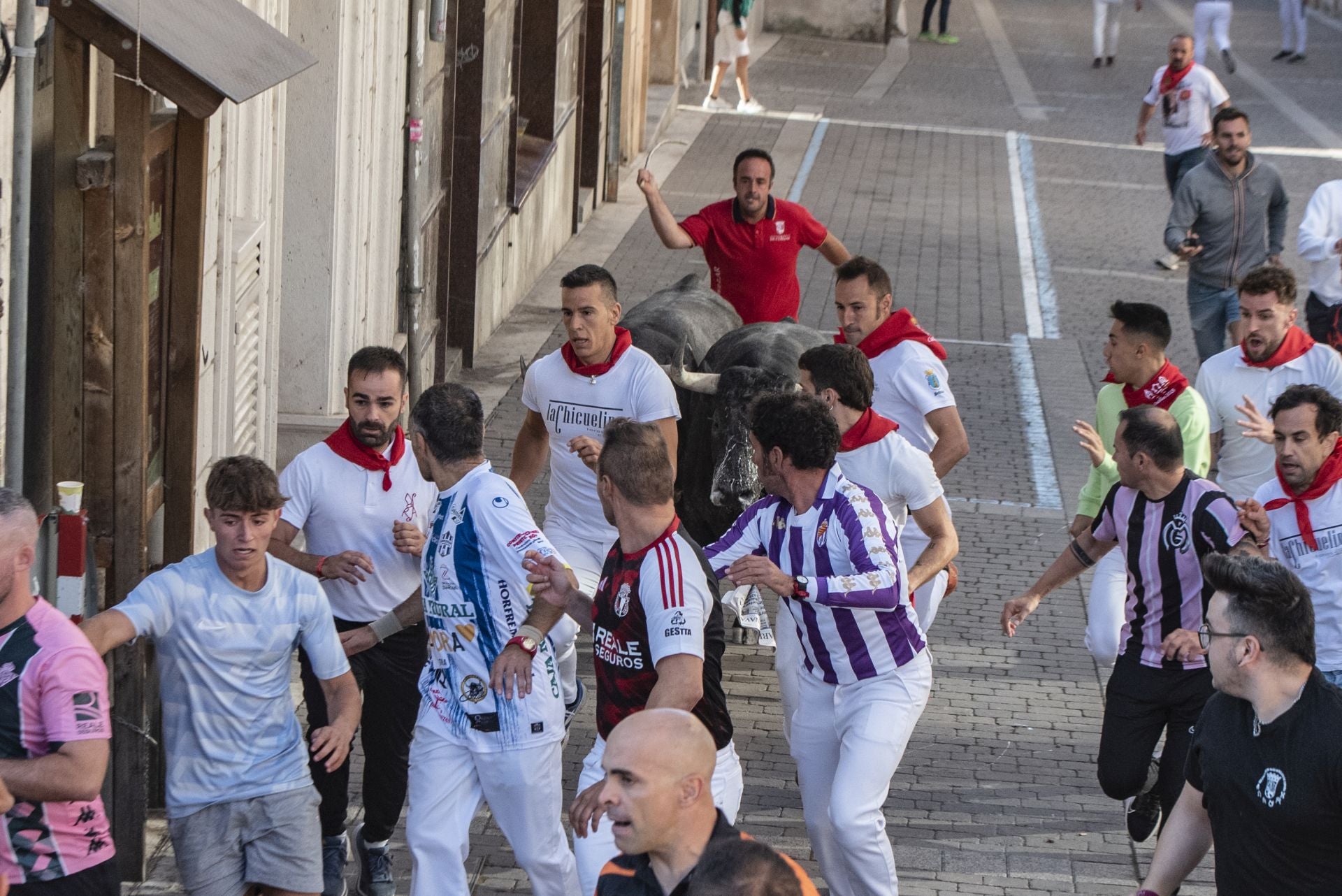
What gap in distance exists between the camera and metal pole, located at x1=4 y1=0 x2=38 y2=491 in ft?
16.7

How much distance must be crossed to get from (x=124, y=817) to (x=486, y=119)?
29.3 feet

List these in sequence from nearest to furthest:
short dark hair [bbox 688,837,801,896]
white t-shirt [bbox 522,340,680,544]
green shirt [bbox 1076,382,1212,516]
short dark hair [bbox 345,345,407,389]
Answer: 1. short dark hair [bbox 688,837,801,896]
2. short dark hair [bbox 345,345,407,389]
3. green shirt [bbox 1076,382,1212,516]
4. white t-shirt [bbox 522,340,680,544]

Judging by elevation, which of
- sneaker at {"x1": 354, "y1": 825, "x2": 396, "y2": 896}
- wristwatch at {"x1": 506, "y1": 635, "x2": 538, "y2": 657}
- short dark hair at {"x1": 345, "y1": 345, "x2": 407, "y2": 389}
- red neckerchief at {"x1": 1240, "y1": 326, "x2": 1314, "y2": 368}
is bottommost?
sneaker at {"x1": 354, "y1": 825, "x2": 396, "y2": 896}

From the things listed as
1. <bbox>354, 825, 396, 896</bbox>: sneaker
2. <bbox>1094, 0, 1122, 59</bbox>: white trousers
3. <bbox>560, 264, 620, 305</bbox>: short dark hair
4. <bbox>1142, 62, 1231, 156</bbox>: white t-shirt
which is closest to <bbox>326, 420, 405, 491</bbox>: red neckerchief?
<bbox>354, 825, 396, 896</bbox>: sneaker

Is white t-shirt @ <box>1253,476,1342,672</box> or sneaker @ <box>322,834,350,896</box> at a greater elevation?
white t-shirt @ <box>1253,476,1342,672</box>

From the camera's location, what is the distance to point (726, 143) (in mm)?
24812

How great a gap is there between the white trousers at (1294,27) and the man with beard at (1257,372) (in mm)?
29293

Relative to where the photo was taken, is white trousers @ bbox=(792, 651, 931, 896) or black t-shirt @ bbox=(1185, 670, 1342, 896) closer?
black t-shirt @ bbox=(1185, 670, 1342, 896)

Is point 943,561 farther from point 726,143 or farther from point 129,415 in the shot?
point 726,143

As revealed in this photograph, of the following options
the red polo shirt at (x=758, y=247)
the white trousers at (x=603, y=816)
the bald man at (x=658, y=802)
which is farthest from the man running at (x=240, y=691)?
the red polo shirt at (x=758, y=247)

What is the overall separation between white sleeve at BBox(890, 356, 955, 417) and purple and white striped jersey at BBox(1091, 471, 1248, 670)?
4.38 ft

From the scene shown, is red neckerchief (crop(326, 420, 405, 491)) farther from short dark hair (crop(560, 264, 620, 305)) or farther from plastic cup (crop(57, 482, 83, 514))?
short dark hair (crop(560, 264, 620, 305))

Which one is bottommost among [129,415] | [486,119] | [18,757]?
[18,757]

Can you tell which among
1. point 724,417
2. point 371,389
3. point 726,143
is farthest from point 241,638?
point 726,143
